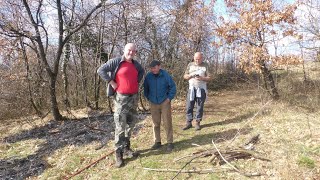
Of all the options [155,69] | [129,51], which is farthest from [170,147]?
[129,51]

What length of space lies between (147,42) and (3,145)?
6645mm

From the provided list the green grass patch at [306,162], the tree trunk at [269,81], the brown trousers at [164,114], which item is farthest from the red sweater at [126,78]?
the tree trunk at [269,81]

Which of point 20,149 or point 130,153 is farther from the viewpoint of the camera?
point 20,149

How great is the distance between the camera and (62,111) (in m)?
12.4

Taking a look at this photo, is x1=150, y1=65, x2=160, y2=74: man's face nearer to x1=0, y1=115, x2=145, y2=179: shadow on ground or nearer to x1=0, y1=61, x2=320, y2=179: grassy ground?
x1=0, y1=61, x2=320, y2=179: grassy ground

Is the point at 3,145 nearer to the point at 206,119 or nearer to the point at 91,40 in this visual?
the point at 206,119

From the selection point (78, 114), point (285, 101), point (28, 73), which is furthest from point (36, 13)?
point (285, 101)

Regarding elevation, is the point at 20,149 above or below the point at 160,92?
below

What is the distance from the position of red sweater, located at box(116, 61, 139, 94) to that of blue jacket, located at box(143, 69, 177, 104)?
0.51m

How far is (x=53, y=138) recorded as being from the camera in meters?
8.73

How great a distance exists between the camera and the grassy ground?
5133 millimetres

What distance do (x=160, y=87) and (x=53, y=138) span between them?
13.6 ft

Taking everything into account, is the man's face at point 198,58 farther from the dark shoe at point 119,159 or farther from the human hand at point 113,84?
the dark shoe at point 119,159

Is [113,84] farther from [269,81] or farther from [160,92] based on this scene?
[269,81]
